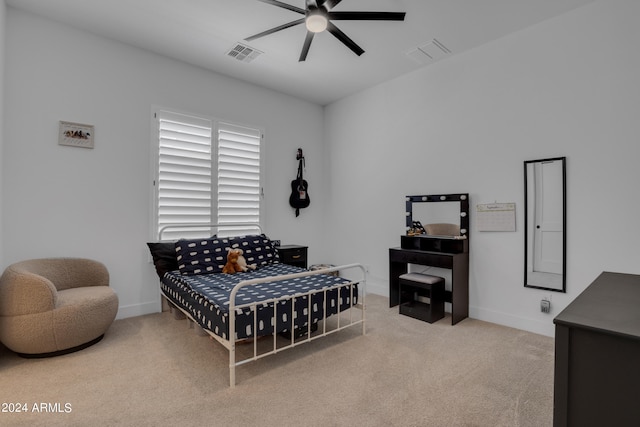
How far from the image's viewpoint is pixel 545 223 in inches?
119

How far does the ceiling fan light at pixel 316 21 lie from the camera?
2430 millimetres

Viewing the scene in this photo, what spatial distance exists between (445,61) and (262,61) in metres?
2.28

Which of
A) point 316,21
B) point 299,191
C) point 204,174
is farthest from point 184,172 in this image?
point 316,21

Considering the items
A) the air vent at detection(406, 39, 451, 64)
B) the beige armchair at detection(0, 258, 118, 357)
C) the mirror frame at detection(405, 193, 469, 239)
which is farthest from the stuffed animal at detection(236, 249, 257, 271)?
the air vent at detection(406, 39, 451, 64)

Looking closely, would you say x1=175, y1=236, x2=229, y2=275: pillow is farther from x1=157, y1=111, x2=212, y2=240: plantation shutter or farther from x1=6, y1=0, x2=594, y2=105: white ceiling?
x1=6, y1=0, x2=594, y2=105: white ceiling

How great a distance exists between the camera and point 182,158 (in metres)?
3.82

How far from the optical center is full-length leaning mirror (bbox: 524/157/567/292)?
2912 millimetres

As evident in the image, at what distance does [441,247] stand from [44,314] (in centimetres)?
383

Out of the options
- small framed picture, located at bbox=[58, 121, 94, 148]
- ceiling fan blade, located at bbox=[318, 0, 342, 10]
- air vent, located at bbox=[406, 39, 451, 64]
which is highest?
air vent, located at bbox=[406, 39, 451, 64]

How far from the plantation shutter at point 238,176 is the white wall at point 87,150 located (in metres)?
0.34

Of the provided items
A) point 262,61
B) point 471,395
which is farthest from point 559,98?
point 262,61

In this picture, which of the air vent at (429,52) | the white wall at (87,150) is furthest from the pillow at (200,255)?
the air vent at (429,52)

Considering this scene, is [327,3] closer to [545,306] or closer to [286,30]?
[286,30]

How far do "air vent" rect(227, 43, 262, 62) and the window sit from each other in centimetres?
87
